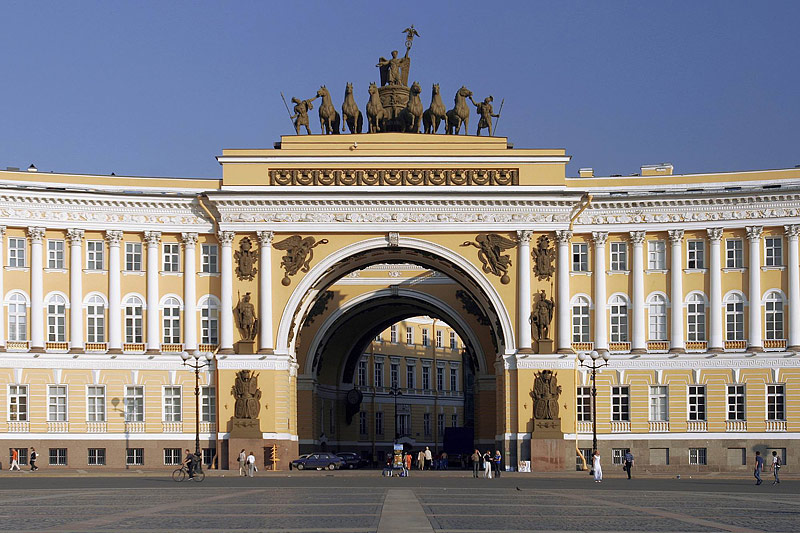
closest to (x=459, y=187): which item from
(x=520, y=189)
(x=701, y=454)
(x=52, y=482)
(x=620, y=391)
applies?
(x=520, y=189)

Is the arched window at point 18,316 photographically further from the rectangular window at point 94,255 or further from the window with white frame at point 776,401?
the window with white frame at point 776,401

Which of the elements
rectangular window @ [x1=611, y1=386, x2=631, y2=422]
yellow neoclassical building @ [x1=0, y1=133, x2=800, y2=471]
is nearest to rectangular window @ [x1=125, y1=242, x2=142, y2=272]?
yellow neoclassical building @ [x1=0, y1=133, x2=800, y2=471]

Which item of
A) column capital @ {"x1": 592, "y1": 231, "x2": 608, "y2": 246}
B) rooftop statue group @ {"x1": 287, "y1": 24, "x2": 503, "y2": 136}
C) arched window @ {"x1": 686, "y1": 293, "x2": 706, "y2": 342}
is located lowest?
arched window @ {"x1": 686, "y1": 293, "x2": 706, "y2": 342}

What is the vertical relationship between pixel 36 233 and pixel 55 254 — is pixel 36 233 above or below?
above

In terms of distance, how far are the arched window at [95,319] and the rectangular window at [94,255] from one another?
1517mm

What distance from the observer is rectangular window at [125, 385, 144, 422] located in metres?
67.5

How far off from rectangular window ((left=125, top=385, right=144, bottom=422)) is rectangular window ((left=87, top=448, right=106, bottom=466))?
2052mm

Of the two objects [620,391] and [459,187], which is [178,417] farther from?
[620,391]

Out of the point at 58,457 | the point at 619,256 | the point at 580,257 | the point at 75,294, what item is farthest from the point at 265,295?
the point at 619,256

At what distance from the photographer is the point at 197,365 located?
61.7m

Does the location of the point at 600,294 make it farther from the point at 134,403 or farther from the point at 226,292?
the point at 134,403

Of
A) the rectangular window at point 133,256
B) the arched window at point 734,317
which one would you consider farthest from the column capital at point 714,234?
the rectangular window at point 133,256

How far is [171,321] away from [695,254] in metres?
27.1

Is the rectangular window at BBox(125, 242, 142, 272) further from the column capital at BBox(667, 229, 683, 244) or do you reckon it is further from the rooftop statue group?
the column capital at BBox(667, 229, 683, 244)
